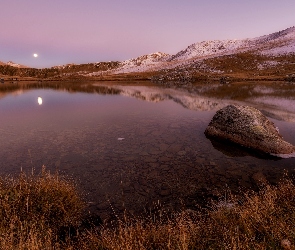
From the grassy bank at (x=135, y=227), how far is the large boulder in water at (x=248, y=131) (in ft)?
22.5

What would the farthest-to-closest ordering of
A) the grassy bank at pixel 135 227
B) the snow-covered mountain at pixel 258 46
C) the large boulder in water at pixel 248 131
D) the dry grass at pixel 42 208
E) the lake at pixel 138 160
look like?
the snow-covered mountain at pixel 258 46 < the large boulder in water at pixel 248 131 < the lake at pixel 138 160 < the dry grass at pixel 42 208 < the grassy bank at pixel 135 227

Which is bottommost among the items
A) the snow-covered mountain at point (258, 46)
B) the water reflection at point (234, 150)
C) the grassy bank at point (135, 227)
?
the water reflection at point (234, 150)

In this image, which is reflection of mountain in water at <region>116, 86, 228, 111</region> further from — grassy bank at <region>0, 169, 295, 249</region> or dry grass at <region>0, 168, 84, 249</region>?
dry grass at <region>0, 168, 84, 249</region>

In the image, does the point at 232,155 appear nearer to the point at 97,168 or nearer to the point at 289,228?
the point at 97,168

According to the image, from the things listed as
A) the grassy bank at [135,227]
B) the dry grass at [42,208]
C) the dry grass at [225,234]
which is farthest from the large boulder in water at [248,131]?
the dry grass at [42,208]

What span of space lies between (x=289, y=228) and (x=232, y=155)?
377 inches

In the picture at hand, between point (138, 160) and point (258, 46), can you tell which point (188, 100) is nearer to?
point (138, 160)

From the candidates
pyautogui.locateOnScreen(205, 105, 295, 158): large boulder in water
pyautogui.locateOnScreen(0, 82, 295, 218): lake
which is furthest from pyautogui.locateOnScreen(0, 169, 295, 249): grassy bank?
A: pyautogui.locateOnScreen(205, 105, 295, 158): large boulder in water

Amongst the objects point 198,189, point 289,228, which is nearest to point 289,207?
point 289,228

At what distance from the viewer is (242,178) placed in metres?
12.7

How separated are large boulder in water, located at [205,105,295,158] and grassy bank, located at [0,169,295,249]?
687 cm

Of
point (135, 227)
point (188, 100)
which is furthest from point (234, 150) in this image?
point (188, 100)

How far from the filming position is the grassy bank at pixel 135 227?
6.20m

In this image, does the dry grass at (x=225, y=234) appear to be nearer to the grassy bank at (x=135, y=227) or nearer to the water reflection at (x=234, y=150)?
the grassy bank at (x=135, y=227)
